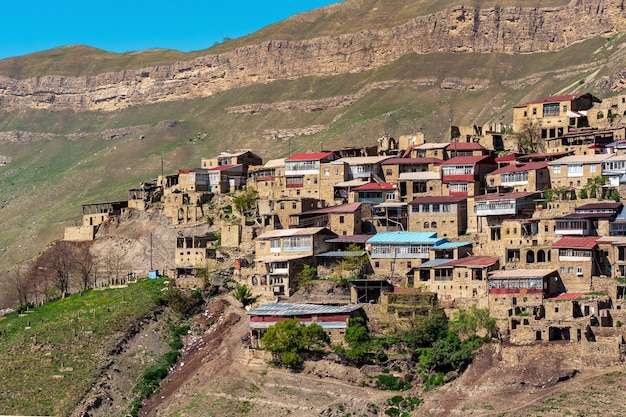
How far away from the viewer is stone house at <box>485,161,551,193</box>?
84812mm

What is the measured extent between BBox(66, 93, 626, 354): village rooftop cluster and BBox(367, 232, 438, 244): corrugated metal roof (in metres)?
0.20

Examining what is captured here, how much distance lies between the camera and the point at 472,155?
93812 millimetres

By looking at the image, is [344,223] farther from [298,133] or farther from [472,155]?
[298,133]

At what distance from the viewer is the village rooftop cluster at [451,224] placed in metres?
69.2

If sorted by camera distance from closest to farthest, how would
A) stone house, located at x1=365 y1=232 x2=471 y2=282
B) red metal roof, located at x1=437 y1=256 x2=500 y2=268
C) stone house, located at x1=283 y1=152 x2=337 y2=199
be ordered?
red metal roof, located at x1=437 y1=256 x2=500 y2=268 → stone house, located at x1=365 y1=232 x2=471 y2=282 → stone house, located at x1=283 y1=152 x2=337 y2=199

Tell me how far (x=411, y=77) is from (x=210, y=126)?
34178mm

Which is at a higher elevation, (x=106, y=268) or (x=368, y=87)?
(x=368, y=87)

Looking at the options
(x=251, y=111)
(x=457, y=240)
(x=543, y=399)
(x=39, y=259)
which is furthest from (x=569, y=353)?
(x=251, y=111)

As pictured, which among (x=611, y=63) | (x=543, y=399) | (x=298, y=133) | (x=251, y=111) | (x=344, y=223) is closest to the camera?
(x=543, y=399)

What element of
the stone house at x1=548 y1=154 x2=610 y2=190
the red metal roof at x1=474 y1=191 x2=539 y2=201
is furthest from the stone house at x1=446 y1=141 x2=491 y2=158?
the red metal roof at x1=474 y1=191 x2=539 y2=201

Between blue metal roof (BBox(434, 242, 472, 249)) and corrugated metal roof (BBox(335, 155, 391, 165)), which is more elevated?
corrugated metal roof (BBox(335, 155, 391, 165))

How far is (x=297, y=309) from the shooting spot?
7419 centimetres

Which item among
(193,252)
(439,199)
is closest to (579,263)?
(439,199)

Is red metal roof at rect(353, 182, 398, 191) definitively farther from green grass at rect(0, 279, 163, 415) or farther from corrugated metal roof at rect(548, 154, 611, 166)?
green grass at rect(0, 279, 163, 415)
